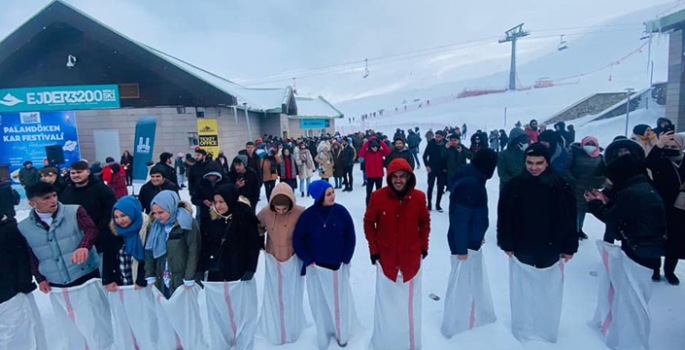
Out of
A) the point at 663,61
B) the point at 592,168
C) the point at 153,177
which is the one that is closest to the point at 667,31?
the point at 592,168

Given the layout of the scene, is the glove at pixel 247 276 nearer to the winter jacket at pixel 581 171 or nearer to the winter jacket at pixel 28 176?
the winter jacket at pixel 581 171

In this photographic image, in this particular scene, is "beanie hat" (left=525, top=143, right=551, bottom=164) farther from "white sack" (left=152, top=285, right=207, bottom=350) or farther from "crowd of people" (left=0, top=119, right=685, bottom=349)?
"white sack" (left=152, top=285, right=207, bottom=350)

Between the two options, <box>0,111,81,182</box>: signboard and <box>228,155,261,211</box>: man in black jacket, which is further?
<box>0,111,81,182</box>: signboard

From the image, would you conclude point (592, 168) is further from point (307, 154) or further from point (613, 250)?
point (307, 154)

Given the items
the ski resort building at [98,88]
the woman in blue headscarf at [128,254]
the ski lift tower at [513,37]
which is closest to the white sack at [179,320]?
the woman in blue headscarf at [128,254]

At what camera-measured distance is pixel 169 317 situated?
3.15m

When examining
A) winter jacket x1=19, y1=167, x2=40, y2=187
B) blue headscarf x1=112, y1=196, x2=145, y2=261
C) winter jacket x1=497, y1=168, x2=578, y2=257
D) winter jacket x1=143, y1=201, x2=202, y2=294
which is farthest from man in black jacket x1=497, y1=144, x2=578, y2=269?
winter jacket x1=19, y1=167, x2=40, y2=187

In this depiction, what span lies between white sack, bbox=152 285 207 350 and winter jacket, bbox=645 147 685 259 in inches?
192

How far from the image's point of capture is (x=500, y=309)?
376 centimetres

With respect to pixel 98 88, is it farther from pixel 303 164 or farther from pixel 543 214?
pixel 543 214

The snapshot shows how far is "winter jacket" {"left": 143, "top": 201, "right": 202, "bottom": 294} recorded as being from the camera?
10.2 ft

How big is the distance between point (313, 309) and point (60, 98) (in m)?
14.9

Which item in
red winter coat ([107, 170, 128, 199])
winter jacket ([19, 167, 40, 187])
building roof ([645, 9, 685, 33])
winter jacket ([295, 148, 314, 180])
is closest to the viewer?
red winter coat ([107, 170, 128, 199])

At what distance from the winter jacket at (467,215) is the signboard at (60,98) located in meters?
14.1
